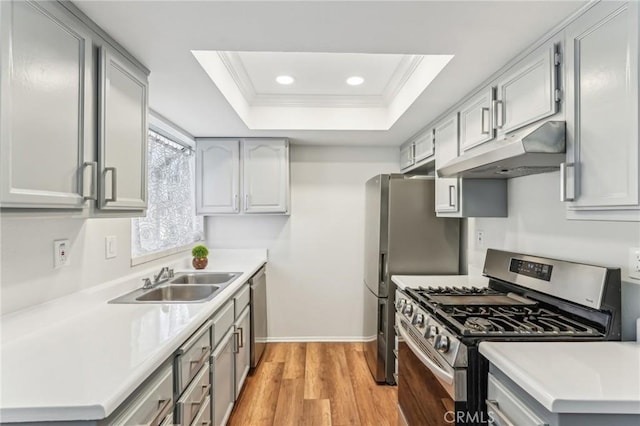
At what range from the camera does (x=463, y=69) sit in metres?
1.73

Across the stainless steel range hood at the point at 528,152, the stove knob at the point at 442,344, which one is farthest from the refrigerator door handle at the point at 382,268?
the stove knob at the point at 442,344

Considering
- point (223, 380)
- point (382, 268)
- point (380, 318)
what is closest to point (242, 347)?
point (223, 380)

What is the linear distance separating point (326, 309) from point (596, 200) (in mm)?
2882

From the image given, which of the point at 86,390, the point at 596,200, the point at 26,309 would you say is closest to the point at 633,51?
the point at 596,200

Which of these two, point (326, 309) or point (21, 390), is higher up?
point (21, 390)

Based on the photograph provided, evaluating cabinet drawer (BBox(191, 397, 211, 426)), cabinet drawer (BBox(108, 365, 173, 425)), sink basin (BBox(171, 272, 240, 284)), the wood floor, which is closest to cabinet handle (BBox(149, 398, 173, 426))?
cabinet drawer (BBox(108, 365, 173, 425))

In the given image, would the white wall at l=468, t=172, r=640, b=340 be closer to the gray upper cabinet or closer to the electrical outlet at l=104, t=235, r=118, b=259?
the gray upper cabinet

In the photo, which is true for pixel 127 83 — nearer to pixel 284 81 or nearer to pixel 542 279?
pixel 284 81

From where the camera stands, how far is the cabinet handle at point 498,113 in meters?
1.67

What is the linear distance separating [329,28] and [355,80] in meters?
1.28

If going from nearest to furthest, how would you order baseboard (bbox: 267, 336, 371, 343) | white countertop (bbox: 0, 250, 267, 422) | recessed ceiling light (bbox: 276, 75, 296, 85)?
1. white countertop (bbox: 0, 250, 267, 422)
2. recessed ceiling light (bbox: 276, 75, 296, 85)
3. baseboard (bbox: 267, 336, 371, 343)

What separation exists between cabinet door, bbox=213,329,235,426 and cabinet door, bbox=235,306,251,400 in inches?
4.3

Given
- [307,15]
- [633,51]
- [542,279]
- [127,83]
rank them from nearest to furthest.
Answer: [633,51], [307,15], [127,83], [542,279]

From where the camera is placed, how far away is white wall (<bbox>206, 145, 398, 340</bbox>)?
3639mm
